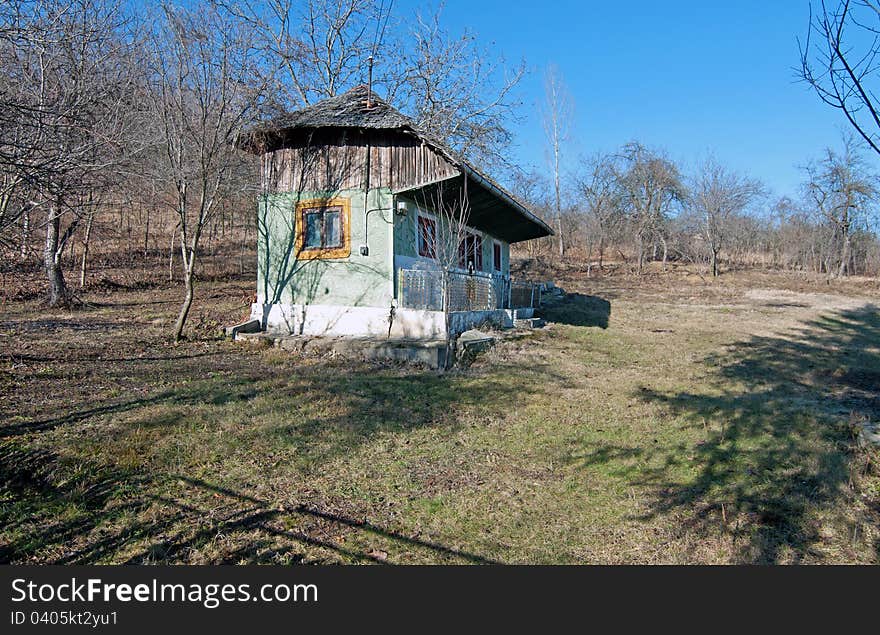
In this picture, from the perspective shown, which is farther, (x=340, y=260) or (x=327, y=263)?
(x=327, y=263)

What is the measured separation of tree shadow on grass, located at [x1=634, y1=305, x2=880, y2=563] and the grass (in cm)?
3

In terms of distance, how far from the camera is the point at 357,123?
38.2 feet

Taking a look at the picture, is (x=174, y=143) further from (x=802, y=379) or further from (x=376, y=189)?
(x=802, y=379)

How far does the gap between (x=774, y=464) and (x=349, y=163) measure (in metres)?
10.0

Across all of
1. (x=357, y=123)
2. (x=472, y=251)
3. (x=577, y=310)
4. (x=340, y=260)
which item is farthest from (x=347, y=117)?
(x=577, y=310)

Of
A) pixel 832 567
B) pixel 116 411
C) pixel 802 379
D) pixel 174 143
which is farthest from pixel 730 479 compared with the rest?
pixel 174 143

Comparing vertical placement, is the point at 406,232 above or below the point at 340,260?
above

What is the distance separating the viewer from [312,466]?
526 centimetres

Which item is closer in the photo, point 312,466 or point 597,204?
point 312,466

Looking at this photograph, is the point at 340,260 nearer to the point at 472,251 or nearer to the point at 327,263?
the point at 327,263

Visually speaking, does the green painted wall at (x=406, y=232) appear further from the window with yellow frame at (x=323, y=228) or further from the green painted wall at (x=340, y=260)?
the window with yellow frame at (x=323, y=228)

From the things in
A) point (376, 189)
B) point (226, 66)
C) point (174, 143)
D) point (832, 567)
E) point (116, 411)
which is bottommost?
point (832, 567)

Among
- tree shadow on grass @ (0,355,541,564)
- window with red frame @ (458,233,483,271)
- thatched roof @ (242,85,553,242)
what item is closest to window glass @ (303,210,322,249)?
thatched roof @ (242,85,553,242)

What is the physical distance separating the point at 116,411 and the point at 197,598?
13.4ft
